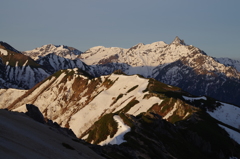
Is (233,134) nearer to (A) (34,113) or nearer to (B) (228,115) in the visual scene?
(B) (228,115)

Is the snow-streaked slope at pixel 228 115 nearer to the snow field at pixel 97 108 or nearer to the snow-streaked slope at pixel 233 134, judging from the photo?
the snow-streaked slope at pixel 233 134

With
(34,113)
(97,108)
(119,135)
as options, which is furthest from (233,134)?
(97,108)

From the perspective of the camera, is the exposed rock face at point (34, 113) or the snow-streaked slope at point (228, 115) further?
the snow-streaked slope at point (228, 115)

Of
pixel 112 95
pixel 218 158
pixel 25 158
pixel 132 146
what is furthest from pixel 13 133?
pixel 112 95

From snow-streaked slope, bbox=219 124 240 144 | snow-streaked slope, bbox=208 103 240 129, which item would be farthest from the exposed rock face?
snow-streaked slope, bbox=208 103 240 129

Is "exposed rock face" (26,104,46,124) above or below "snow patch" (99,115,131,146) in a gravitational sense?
below

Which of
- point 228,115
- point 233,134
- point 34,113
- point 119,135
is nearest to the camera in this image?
point 34,113

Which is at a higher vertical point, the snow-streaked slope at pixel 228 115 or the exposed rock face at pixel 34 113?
the snow-streaked slope at pixel 228 115

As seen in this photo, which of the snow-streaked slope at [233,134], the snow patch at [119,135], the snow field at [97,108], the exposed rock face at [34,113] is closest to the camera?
the exposed rock face at [34,113]

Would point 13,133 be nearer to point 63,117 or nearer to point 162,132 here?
point 162,132

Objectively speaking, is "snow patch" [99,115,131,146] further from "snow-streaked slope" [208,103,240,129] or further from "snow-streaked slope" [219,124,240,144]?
"snow-streaked slope" [208,103,240,129]

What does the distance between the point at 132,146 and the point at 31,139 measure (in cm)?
3181

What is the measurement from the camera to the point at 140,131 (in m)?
73.9

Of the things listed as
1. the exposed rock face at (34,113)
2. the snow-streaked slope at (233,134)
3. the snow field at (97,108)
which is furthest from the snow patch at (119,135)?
the snow field at (97,108)
